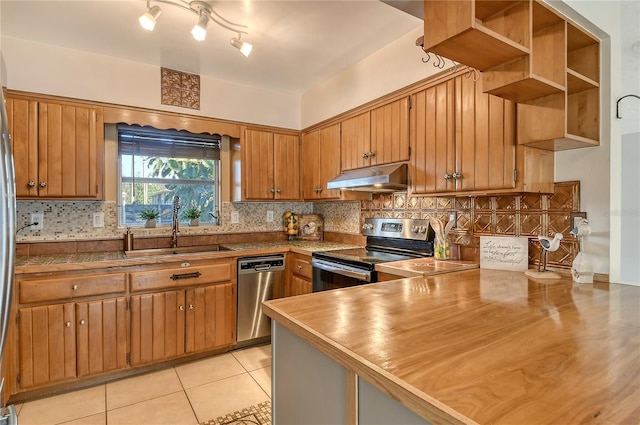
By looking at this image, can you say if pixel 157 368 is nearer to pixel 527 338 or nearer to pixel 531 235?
pixel 527 338

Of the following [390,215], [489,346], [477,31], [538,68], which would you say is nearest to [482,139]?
[538,68]

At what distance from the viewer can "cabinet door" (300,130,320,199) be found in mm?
3416

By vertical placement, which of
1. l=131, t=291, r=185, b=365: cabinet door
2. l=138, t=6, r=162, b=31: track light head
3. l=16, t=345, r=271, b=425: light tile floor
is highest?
l=138, t=6, r=162, b=31: track light head

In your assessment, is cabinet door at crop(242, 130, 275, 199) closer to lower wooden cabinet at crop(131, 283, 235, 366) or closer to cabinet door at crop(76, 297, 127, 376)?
lower wooden cabinet at crop(131, 283, 235, 366)

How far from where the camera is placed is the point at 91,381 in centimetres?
241

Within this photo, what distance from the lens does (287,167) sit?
11.7ft

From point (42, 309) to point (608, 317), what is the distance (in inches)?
120

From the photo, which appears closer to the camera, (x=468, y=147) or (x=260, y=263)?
(x=468, y=147)

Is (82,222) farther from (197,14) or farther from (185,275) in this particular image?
(197,14)

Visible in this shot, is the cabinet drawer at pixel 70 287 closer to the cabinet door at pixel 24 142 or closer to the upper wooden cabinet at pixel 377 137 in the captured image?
the cabinet door at pixel 24 142

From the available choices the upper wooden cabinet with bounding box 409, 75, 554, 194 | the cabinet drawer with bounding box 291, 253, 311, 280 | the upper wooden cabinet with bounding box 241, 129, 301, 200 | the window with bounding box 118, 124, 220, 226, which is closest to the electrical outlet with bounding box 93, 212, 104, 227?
the window with bounding box 118, 124, 220, 226

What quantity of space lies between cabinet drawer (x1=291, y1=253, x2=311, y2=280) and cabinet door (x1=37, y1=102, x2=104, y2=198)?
68.6 inches

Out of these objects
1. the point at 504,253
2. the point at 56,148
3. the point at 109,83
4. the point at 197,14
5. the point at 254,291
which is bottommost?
the point at 254,291

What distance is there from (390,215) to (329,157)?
845mm
